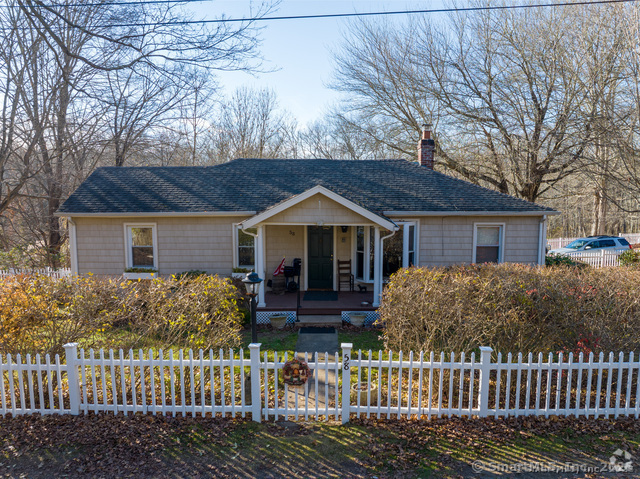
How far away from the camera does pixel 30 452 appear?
4.50 m

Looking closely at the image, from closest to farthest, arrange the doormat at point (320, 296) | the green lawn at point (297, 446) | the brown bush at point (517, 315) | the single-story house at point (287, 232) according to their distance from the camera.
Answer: the green lawn at point (297, 446), the brown bush at point (517, 315), the doormat at point (320, 296), the single-story house at point (287, 232)

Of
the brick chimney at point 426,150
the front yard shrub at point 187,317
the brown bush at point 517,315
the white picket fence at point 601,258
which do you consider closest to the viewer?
the brown bush at point 517,315

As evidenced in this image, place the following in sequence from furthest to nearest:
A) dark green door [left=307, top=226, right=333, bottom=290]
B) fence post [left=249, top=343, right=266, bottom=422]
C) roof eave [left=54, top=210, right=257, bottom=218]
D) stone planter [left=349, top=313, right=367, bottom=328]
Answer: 1. dark green door [left=307, top=226, right=333, bottom=290]
2. roof eave [left=54, top=210, right=257, bottom=218]
3. stone planter [left=349, top=313, right=367, bottom=328]
4. fence post [left=249, top=343, right=266, bottom=422]

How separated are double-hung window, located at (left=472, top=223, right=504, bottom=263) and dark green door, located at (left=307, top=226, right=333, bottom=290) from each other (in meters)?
4.58

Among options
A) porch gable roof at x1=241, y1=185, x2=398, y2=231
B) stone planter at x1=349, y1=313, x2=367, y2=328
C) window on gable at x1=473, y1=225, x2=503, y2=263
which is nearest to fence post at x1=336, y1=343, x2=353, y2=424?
stone planter at x1=349, y1=313, x2=367, y2=328

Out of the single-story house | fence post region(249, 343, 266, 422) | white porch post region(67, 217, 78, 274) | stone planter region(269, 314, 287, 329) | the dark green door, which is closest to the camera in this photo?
fence post region(249, 343, 266, 422)

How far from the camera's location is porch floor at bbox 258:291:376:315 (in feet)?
32.8

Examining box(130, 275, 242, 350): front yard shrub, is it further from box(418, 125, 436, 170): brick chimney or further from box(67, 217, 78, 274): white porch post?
box(418, 125, 436, 170): brick chimney

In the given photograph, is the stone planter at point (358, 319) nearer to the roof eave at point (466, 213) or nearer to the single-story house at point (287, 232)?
the single-story house at point (287, 232)

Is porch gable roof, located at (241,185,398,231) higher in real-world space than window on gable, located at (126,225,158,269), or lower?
higher

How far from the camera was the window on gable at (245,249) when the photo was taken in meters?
11.8

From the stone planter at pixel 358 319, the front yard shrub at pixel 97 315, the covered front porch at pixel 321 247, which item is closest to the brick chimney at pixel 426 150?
the covered front porch at pixel 321 247

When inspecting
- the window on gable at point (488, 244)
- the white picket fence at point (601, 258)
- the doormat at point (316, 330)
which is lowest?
the doormat at point (316, 330)

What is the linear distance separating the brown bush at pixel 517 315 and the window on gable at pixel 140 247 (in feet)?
27.1
